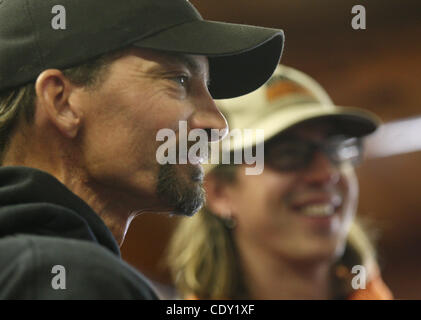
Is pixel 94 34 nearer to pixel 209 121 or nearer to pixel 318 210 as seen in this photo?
pixel 209 121

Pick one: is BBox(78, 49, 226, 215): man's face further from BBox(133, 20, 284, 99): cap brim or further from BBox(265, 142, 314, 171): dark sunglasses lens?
BBox(265, 142, 314, 171): dark sunglasses lens

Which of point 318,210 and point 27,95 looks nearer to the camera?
point 27,95

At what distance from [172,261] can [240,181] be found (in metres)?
0.32

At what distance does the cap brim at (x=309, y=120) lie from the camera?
1.60m

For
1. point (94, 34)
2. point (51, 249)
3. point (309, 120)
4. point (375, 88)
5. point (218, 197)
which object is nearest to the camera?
point (51, 249)

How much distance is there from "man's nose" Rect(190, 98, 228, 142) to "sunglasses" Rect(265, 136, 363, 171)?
0.76m

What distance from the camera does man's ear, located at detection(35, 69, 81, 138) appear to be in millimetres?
811

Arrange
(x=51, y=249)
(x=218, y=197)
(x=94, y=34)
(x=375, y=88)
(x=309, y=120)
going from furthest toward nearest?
1. (x=375, y=88)
2. (x=218, y=197)
3. (x=309, y=120)
4. (x=94, y=34)
5. (x=51, y=249)

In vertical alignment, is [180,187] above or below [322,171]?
below

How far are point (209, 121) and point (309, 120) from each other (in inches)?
31.1

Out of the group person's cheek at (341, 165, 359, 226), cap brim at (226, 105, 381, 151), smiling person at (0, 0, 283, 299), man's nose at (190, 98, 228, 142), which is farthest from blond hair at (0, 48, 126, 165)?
person's cheek at (341, 165, 359, 226)

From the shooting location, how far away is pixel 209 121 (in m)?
0.85

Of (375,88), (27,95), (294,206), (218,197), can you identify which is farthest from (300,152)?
(375,88)
